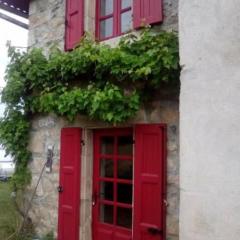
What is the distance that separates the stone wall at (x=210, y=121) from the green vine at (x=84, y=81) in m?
0.71

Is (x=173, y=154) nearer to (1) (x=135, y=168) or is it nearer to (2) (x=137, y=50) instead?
(1) (x=135, y=168)

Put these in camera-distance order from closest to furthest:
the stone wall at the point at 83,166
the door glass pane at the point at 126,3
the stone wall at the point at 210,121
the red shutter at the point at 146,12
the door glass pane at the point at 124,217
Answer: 1. the stone wall at the point at 210,121
2. the stone wall at the point at 83,166
3. the red shutter at the point at 146,12
4. the door glass pane at the point at 124,217
5. the door glass pane at the point at 126,3

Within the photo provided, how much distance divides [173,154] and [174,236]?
0.90 meters

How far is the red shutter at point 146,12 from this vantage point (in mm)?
4871

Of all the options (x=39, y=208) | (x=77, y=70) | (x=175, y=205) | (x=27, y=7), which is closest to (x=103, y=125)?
Result: (x=77, y=70)

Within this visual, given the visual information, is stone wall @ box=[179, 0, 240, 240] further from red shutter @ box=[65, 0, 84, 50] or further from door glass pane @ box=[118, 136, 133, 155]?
red shutter @ box=[65, 0, 84, 50]

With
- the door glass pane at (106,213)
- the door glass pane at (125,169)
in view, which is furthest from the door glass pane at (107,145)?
the door glass pane at (106,213)

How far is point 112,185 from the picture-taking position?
5375 millimetres

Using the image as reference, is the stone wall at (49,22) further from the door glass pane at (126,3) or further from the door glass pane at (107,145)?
the door glass pane at (107,145)

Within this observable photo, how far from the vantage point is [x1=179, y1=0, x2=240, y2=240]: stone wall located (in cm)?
331

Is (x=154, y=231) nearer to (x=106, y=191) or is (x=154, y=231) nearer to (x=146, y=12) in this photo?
(x=106, y=191)

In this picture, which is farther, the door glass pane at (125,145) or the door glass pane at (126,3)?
the door glass pane at (126,3)

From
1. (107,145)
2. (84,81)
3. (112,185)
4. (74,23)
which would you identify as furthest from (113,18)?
(112,185)

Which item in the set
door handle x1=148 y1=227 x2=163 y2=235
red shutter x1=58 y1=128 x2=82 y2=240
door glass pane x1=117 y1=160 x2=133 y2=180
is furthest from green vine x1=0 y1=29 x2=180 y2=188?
door handle x1=148 y1=227 x2=163 y2=235
